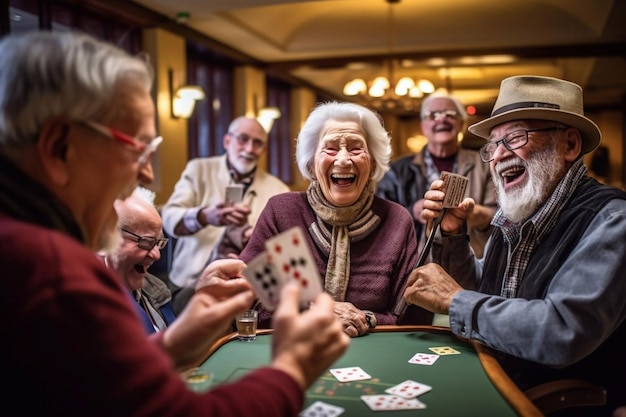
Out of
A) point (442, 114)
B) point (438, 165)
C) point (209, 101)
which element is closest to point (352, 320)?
point (438, 165)

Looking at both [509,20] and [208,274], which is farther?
[509,20]

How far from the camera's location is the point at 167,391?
880 mm

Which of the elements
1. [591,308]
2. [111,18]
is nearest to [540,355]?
[591,308]

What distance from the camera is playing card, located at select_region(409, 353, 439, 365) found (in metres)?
1.79

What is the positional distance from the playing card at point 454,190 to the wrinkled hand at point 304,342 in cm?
134

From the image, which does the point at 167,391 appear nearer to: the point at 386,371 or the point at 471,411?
the point at 471,411

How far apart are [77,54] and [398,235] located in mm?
1742

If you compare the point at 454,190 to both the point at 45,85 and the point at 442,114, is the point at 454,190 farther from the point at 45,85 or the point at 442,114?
the point at 442,114

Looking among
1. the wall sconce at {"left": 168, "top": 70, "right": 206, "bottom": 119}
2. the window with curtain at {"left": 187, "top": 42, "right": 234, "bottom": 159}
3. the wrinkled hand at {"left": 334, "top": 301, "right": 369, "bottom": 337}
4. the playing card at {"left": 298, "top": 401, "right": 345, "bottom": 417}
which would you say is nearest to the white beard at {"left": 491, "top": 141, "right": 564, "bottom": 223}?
the wrinkled hand at {"left": 334, "top": 301, "right": 369, "bottom": 337}

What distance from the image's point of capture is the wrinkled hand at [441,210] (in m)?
2.33

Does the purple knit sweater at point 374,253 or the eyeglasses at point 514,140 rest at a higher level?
the eyeglasses at point 514,140

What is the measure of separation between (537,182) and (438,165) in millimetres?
2399

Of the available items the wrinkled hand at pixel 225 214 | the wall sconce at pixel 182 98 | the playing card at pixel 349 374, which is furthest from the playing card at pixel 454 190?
the wall sconce at pixel 182 98

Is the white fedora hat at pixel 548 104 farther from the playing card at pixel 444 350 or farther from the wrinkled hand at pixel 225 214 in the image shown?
the wrinkled hand at pixel 225 214
